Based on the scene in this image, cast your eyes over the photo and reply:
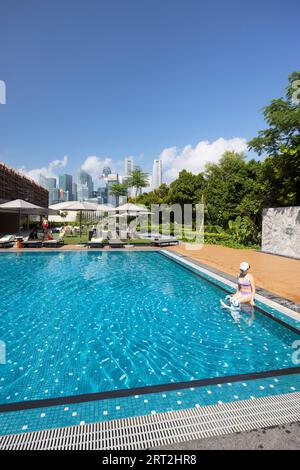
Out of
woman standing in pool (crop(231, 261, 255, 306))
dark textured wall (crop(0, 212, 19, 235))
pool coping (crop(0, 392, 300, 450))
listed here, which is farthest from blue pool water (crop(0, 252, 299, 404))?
dark textured wall (crop(0, 212, 19, 235))

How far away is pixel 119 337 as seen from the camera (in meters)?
5.24

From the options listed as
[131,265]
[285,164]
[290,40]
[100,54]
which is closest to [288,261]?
[285,164]

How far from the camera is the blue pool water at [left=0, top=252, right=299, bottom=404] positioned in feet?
12.6

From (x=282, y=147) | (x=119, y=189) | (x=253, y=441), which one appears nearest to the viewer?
(x=253, y=441)

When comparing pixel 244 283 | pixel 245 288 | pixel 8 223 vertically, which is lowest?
pixel 245 288

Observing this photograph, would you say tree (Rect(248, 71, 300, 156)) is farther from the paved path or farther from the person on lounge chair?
the person on lounge chair

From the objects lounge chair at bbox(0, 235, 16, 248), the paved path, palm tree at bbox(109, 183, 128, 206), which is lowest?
the paved path

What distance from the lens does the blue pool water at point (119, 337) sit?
151 inches

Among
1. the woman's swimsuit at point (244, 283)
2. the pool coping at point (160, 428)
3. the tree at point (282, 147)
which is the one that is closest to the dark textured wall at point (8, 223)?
the tree at point (282, 147)

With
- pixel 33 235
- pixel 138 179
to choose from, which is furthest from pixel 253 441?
pixel 138 179

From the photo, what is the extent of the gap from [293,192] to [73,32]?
15513 mm

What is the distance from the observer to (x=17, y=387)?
11.6 ft

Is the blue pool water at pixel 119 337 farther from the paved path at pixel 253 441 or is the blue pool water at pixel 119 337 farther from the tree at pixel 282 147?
the tree at pixel 282 147

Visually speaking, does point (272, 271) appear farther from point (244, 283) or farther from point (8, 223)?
point (8, 223)
